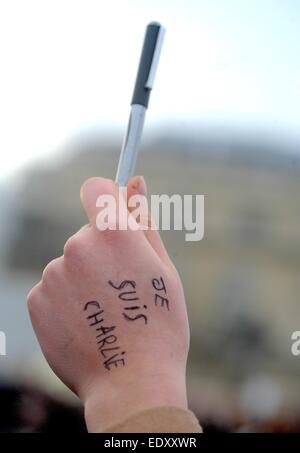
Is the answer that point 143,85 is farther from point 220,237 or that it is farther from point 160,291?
point 220,237

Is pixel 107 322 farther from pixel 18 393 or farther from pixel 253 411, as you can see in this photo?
pixel 253 411

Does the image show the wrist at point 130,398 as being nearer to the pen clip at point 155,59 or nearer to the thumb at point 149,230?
the thumb at point 149,230

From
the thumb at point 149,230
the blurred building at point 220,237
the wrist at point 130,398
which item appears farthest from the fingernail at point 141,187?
the blurred building at point 220,237

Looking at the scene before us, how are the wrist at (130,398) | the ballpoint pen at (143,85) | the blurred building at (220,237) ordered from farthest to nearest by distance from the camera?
the blurred building at (220,237)
the ballpoint pen at (143,85)
the wrist at (130,398)

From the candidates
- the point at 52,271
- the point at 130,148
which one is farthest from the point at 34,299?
the point at 130,148

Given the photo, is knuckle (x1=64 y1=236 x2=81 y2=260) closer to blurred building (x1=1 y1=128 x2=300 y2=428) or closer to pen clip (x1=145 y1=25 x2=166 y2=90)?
pen clip (x1=145 y1=25 x2=166 y2=90)

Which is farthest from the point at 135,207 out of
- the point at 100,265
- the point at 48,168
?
the point at 48,168
